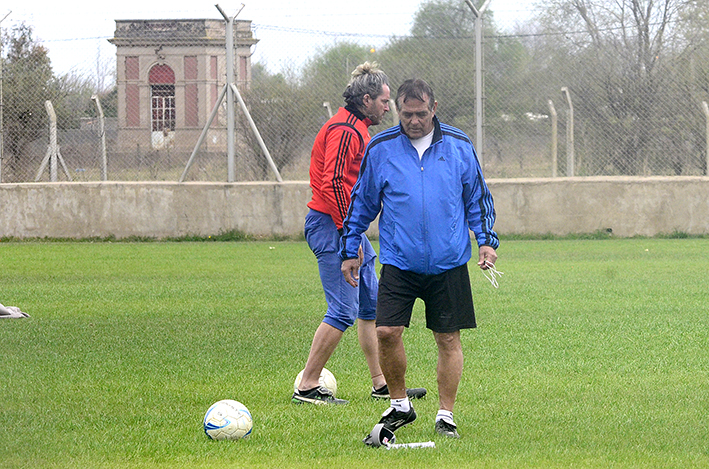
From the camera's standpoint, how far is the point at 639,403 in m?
5.43

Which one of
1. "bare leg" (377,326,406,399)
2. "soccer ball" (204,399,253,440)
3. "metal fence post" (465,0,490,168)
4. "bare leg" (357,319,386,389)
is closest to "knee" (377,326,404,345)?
"bare leg" (377,326,406,399)

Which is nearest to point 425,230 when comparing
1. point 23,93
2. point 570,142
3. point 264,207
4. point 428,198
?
point 428,198

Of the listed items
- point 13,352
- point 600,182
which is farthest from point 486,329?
point 600,182

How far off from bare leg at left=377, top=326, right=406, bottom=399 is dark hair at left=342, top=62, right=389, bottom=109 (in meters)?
1.61

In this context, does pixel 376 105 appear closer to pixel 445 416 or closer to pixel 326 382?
pixel 326 382

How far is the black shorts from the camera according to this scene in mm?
4844

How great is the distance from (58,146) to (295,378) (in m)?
11.3

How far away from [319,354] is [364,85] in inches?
63.8

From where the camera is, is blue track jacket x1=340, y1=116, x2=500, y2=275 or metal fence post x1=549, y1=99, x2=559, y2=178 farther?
metal fence post x1=549, y1=99, x2=559, y2=178

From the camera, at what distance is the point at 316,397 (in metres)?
5.59

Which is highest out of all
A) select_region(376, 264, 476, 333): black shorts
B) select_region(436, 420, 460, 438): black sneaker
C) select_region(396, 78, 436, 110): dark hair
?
select_region(396, 78, 436, 110): dark hair

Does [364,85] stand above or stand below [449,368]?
above

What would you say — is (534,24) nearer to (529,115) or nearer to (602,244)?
(529,115)

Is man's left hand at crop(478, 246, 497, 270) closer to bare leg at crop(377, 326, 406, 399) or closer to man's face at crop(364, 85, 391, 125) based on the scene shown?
bare leg at crop(377, 326, 406, 399)
